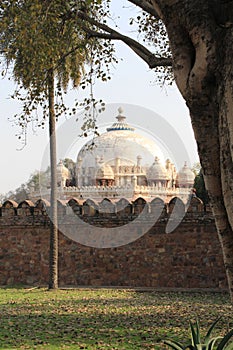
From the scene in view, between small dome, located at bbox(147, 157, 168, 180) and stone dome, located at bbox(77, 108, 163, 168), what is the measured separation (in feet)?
4.30

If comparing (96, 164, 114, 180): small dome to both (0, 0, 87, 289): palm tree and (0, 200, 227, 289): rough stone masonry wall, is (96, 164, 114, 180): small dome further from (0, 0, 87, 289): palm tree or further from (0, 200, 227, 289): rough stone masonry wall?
(0, 0, 87, 289): palm tree

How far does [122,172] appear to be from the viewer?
3384 cm

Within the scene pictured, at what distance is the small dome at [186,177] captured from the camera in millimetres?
32375

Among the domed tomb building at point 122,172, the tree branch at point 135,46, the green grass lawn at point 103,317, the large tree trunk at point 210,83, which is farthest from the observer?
the domed tomb building at point 122,172

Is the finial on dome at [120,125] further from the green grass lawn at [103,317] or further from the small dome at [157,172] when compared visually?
the green grass lawn at [103,317]

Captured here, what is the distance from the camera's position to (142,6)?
739 centimetres

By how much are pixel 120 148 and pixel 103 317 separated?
26533 mm

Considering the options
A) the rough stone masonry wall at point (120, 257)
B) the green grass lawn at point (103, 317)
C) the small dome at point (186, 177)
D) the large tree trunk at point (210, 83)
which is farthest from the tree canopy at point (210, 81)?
the small dome at point (186, 177)

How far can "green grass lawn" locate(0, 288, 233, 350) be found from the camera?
279 inches

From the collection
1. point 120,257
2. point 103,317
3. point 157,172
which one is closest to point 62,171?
point 157,172

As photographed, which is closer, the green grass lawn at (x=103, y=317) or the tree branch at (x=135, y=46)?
the green grass lawn at (x=103, y=317)

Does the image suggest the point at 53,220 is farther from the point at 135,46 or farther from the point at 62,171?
the point at 62,171

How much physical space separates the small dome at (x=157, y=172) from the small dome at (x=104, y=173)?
7.06ft

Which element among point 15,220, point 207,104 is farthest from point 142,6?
point 15,220
